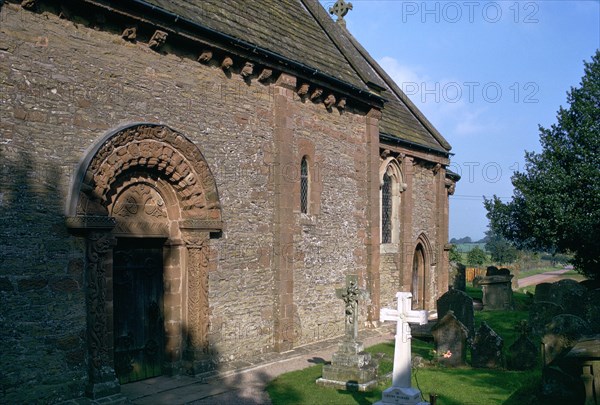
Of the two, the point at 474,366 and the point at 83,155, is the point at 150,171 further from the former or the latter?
the point at 474,366

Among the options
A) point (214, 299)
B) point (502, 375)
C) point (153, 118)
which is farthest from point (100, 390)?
point (502, 375)

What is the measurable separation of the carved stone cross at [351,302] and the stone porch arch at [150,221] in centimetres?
267

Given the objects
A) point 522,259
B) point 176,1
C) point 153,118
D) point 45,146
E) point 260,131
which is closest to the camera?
point 45,146

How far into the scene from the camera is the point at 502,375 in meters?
11.1

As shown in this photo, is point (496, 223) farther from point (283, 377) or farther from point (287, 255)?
point (283, 377)

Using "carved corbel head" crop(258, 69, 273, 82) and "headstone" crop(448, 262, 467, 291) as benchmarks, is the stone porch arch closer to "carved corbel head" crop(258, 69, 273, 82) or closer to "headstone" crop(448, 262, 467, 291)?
"carved corbel head" crop(258, 69, 273, 82)

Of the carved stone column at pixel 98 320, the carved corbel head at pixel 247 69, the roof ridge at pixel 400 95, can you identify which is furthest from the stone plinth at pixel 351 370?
the roof ridge at pixel 400 95

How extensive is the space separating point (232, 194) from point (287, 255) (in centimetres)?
220

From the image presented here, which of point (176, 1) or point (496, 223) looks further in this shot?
point (496, 223)

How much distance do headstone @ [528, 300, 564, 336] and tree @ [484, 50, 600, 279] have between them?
8.18 m

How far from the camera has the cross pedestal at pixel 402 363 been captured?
738 cm

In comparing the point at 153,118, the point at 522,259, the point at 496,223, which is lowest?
the point at 522,259

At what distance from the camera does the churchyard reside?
9305 millimetres

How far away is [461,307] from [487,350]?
304cm
